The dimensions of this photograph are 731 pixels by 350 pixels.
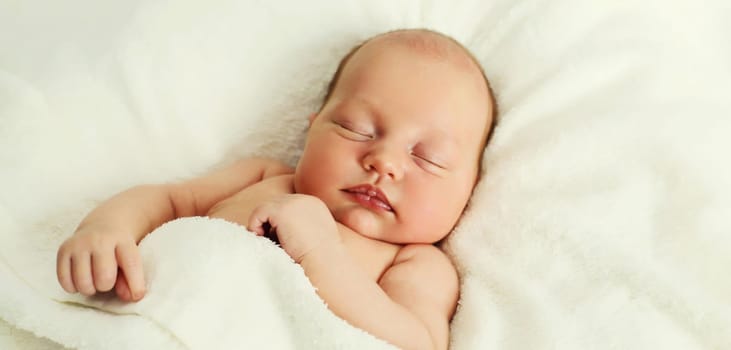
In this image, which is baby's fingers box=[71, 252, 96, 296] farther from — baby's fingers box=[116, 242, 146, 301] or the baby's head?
the baby's head

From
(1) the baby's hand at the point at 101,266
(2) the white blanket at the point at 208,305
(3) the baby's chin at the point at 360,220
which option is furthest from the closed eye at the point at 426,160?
(1) the baby's hand at the point at 101,266

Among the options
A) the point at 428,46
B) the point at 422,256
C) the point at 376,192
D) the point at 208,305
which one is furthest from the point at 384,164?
the point at 208,305

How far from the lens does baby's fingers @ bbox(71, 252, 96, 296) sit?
2.81ft

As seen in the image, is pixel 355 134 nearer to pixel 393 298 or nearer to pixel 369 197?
pixel 369 197

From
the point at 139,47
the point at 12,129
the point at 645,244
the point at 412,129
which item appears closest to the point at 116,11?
the point at 139,47

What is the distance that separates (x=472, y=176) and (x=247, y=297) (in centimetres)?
56

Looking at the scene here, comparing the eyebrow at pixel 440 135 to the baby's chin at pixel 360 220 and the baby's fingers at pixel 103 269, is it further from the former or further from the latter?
the baby's fingers at pixel 103 269

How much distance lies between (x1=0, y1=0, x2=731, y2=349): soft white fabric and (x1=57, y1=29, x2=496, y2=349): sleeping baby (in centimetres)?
7

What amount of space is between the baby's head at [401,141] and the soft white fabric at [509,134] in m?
0.08

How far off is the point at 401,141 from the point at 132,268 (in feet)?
1.62

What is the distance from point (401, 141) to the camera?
120 cm

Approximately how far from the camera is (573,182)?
1241 mm

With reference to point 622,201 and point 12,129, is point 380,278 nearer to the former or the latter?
point 622,201

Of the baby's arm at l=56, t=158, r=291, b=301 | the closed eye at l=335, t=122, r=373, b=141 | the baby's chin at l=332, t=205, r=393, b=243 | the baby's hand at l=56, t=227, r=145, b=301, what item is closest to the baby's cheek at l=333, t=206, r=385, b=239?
the baby's chin at l=332, t=205, r=393, b=243
